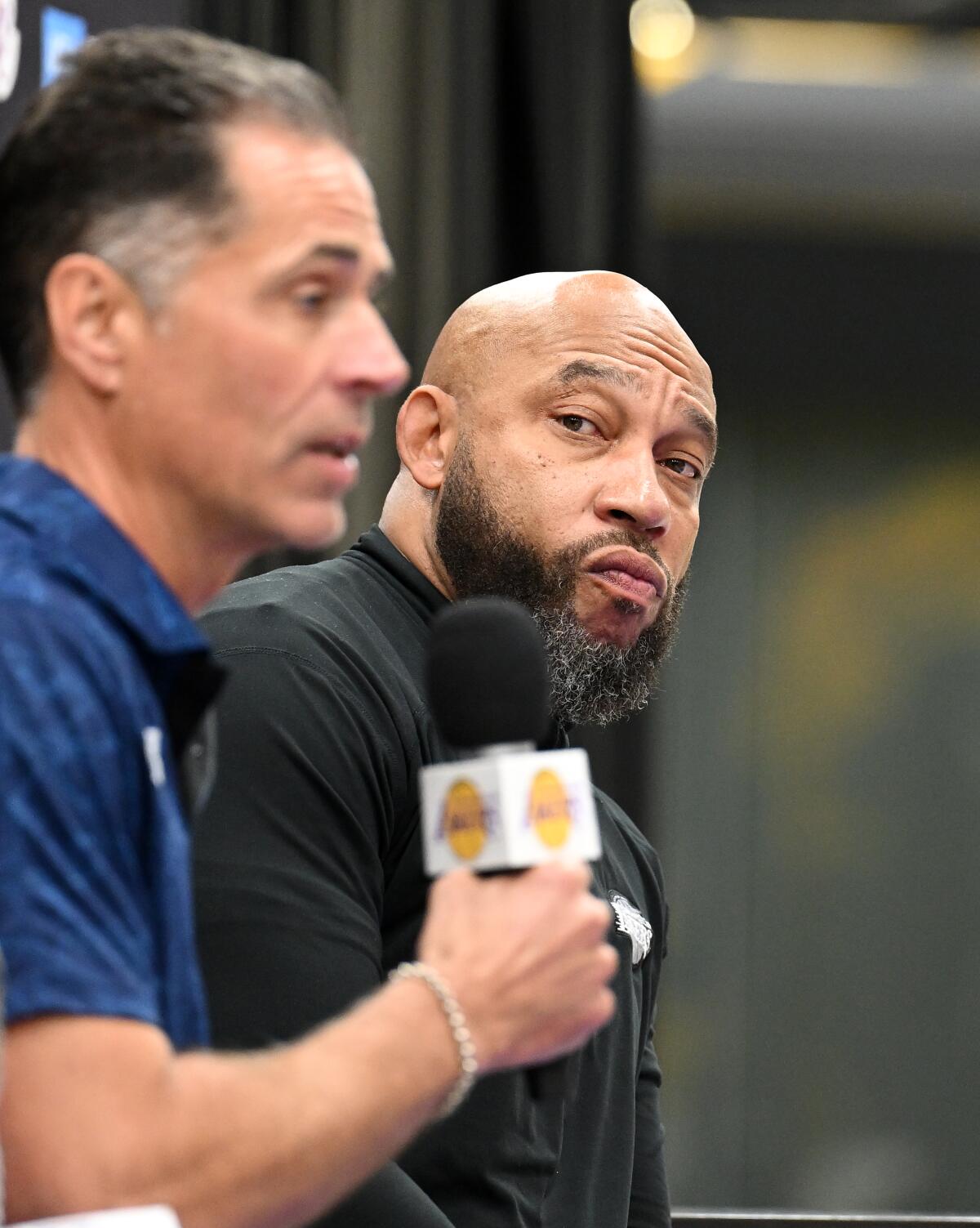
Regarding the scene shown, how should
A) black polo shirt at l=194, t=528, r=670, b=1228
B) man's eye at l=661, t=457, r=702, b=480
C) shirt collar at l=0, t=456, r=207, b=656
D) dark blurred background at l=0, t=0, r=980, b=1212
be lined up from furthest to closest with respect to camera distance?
1. dark blurred background at l=0, t=0, r=980, b=1212
2. man's eye at l=661, t=457, r=702, b=480
3. black polo shirt at l=194, t=528, r=670, b=1228
4. shirt collar at l=0, t=456, r=207, b=656

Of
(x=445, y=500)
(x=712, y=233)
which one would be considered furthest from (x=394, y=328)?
(x=445, y=500)

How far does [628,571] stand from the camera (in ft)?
5.58

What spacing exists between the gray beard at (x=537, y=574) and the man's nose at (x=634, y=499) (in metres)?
0.01

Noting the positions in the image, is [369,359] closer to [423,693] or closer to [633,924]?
[423,693]

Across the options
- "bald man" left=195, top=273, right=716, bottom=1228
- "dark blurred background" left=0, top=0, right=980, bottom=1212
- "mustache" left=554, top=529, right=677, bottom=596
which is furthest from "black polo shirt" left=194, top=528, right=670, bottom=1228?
"dark blurred background" left=0, top=0, right=980, bottom=1212

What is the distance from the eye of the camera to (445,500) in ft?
5.69

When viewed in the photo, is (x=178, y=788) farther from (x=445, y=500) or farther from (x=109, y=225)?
(x=445, y=500)

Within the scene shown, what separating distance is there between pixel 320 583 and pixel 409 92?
5.85ft

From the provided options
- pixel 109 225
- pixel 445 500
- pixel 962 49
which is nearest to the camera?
pixel 109 225

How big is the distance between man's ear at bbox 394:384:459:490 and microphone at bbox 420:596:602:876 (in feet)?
2.58

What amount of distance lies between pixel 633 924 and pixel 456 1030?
2.73 feet

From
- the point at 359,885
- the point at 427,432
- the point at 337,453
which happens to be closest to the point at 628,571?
the point at 427,432

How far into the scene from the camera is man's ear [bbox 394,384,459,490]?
178cm

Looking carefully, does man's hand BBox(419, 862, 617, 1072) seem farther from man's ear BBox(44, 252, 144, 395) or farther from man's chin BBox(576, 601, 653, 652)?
man's chin BBox(576, 601, 653, 652)
